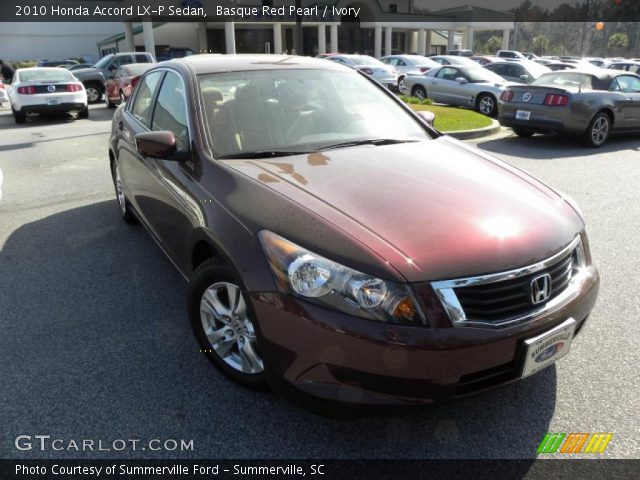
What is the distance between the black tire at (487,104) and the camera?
43.7ft

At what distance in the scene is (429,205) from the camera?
2.47 meters

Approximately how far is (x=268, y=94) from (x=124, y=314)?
180 cm

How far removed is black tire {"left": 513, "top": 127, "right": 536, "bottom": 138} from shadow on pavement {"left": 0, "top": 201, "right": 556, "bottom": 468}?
327 inches

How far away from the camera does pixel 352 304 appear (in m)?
2.05

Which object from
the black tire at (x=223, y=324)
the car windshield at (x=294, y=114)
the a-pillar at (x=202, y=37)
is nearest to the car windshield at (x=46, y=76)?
the car windshield at (x=294, y=114)

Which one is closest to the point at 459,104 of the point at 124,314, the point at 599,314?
the point at 599,314

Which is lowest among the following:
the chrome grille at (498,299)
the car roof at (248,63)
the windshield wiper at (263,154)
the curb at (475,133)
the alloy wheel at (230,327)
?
the curb at (475,133)

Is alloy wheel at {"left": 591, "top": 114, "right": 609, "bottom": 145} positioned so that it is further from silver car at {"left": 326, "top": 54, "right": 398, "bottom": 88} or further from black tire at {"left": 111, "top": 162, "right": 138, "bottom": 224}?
silver car at {"left": 326, "top": 54, "right": 398, "bottom": 88}

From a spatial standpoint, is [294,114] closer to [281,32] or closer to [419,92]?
[419,92]

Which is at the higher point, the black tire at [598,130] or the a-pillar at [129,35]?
the a-pillar at [129,35]

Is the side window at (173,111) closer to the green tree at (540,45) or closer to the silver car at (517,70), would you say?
the silver car at (517,70)

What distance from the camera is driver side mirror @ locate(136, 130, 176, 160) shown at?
3055 millimetres

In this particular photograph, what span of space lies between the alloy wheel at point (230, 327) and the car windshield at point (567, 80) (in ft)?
30.2

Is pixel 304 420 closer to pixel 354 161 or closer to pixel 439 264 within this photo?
pixel 439 264
